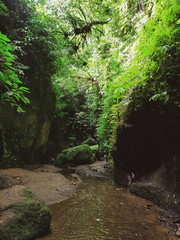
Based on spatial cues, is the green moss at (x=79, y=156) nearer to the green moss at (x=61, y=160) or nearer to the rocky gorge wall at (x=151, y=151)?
the green moss at (x=61, y=160)

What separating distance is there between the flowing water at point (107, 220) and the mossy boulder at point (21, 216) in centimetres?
20

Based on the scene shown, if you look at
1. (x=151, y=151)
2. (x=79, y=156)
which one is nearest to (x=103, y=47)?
(x=79, y=156)

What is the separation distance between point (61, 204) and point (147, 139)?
2806 millimetres

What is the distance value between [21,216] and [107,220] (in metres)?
1.53

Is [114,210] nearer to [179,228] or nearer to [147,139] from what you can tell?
[179,228]

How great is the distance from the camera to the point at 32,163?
7473mm

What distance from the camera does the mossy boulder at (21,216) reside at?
5.78 ft

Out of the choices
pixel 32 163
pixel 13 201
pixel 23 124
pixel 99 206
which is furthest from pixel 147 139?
pixel 32 163

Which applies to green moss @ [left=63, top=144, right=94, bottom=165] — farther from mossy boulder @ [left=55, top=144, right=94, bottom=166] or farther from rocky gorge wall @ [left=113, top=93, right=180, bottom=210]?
rocky gorge wall @ [left=113, top=93, right=180, bottom=210]

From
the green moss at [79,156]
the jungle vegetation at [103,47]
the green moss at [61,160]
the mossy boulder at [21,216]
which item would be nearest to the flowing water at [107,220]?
the mossy boulder at [21,216]

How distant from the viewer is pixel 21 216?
6.35 ft

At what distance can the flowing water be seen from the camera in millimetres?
1986

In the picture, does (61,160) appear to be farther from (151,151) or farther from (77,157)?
(151,151)

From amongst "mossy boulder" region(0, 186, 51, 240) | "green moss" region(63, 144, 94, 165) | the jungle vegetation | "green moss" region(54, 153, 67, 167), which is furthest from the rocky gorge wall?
"green moss" region(54, 153, 67, 167)
